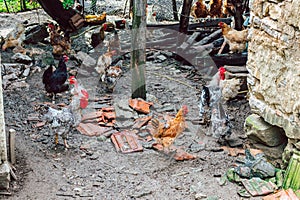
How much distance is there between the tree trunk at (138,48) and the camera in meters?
7.61

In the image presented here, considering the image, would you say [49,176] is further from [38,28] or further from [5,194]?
[38,28]

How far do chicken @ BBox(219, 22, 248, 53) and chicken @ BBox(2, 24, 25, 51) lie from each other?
5269mm

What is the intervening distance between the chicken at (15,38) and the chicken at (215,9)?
6.26m

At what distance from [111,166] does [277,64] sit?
2643mm

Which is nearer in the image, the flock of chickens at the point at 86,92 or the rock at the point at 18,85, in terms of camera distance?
the flock of chickens at the point at 86,92

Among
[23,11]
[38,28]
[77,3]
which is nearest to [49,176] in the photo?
[38,28]

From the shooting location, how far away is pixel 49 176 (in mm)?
5504

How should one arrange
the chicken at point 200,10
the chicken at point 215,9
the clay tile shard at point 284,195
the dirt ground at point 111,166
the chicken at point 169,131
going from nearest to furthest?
1. the clay tile shard at point 284,195
2. the dirt ground at point 111,166
3. the chicken at point 169,131
4. the chicken at point 215,9
5. the chicken at point 200,10

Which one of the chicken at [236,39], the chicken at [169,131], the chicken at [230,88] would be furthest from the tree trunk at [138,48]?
the chicken at [236,39]

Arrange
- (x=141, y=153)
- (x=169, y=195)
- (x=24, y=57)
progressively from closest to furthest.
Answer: (x=169, y=195) < (x=141, y=153) < (x=24, y=57)

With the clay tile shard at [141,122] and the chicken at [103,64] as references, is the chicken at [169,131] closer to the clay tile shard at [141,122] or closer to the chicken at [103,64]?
the clay tile shard at [141,122]

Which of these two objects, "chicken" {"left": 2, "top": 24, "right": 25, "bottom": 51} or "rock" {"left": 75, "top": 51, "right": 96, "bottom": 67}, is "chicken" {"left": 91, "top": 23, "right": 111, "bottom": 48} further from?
"chicken" {"left": 2, "top": 24, "right": 25, "bottom": 51}

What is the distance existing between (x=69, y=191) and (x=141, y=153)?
4.75 feet

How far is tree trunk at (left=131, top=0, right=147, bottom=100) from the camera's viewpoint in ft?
25.0
